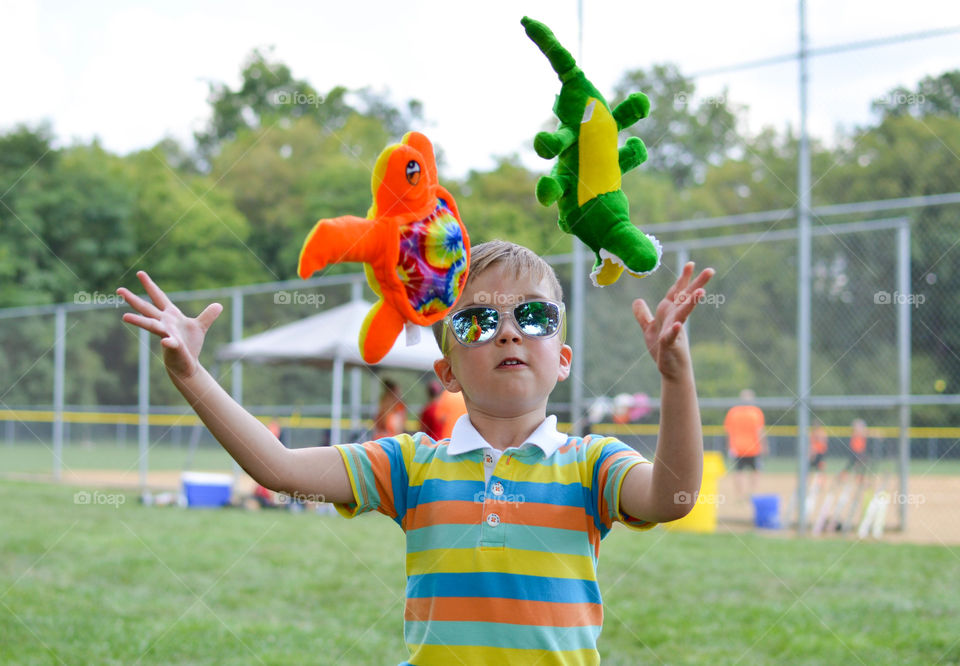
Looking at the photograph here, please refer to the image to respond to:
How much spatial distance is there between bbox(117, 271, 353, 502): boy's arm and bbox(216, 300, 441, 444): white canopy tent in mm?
7741

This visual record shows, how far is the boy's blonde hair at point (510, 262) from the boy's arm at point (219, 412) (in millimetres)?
355

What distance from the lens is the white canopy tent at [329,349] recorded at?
9906 mm

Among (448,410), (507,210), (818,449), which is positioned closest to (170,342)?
(448,410)

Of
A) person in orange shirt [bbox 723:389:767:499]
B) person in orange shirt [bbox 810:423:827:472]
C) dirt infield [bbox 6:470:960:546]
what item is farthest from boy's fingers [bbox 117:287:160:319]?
person in orange shirt [bbox 810:423:827:472]

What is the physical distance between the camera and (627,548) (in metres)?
6.81

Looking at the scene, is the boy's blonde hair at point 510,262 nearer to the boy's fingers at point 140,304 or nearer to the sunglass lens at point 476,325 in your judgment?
the sunglass lens at point 476,325

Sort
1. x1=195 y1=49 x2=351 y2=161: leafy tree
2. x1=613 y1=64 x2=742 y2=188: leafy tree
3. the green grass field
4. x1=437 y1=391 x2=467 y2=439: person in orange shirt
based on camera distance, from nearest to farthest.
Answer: the green grass field, x1=437 y1=391 x2=467 y2=439: person in orange shirt, x1=613 y1=64 x2=742 y2=188: leafy tree, x1=195 y1=49 x2=351 y2=161: leafy tree

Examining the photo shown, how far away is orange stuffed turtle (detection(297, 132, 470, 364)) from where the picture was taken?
1646 millimetres

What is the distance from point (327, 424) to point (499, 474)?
1306 cm

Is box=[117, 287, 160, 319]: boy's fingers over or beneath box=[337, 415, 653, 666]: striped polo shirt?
over

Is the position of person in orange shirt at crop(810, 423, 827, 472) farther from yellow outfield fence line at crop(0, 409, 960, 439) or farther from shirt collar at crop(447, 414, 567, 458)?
shirt collar at crop(447, 414, 567, 458)

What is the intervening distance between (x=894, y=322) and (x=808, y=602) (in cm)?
490

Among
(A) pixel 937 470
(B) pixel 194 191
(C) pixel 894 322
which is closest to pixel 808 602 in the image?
(C) pixel 894 322

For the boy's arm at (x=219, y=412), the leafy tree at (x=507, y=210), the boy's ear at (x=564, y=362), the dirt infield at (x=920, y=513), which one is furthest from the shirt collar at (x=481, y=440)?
the leafy tree at (x=507, y=210)
